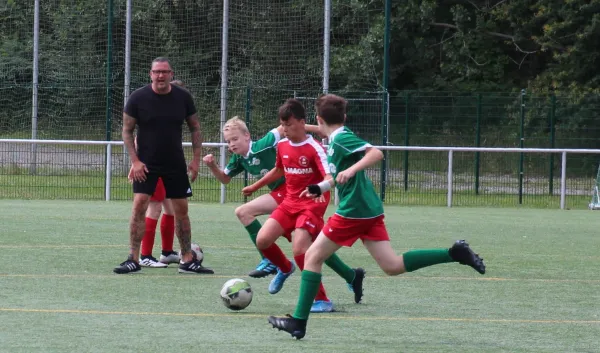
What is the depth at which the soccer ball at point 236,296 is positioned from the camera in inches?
297

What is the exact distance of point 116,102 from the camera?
73.5 ft

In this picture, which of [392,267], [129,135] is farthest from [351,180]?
[129,135]

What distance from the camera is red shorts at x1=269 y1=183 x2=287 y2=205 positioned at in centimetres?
950

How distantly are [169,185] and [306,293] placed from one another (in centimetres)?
350

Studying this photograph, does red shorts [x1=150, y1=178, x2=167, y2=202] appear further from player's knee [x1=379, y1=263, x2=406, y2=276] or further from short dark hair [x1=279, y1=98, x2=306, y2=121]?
player's knee [x1=379, y1=263, x2=406, y2=276]

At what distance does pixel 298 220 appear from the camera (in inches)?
319

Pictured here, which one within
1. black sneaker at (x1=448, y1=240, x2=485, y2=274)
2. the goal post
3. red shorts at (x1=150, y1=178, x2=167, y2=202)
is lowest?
the goal post

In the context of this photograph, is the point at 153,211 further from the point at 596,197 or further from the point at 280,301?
the point at 596,197

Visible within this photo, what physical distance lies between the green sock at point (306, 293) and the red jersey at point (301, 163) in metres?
1.29

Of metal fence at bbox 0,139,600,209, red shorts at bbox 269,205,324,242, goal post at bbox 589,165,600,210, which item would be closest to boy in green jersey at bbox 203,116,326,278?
red shorts at bbox 269,205,324,242

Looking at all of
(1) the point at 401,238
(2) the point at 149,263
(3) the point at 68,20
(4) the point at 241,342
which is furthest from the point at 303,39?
(4) the point at 241,342

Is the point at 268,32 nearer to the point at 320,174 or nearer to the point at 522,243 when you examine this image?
the point at 522,243

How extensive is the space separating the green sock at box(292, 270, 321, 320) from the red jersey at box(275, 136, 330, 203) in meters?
1.29

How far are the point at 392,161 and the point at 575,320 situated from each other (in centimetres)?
1460
